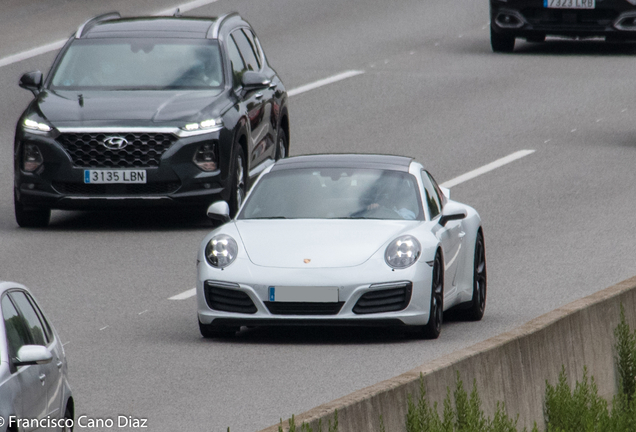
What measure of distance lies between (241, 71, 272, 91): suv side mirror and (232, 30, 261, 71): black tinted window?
3.53 ft

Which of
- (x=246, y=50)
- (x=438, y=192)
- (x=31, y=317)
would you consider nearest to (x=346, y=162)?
(x=438, y=192)

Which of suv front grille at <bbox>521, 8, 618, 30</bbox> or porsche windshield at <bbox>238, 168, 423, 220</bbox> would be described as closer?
porsche windshield at <bbox>238, 168, 423, 220</bbox>

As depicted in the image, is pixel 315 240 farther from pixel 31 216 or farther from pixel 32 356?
pixel 31 216

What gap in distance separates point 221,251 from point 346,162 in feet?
5.43

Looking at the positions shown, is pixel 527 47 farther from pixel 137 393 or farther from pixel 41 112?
pixel 137 393

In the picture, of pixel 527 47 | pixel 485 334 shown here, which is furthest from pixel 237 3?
pixel 485 334

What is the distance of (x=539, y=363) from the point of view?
959cm

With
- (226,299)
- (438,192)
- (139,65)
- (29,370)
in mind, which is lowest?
(139,65)

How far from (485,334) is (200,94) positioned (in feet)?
19.1

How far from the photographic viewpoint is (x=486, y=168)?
20.5m

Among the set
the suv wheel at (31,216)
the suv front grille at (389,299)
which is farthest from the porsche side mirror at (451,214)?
the suv wheel at (31,216)

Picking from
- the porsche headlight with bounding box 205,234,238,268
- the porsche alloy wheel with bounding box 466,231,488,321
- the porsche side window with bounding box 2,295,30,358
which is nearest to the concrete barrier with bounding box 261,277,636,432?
the porsche side window with bounding box 2,295,30,358

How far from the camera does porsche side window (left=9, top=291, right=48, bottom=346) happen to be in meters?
7.93

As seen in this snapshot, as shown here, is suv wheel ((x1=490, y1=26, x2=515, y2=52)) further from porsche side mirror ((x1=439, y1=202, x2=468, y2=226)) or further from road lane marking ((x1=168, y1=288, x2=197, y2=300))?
porsche side mirror ((x1=439, y1=202, x2=468, y2=226))
